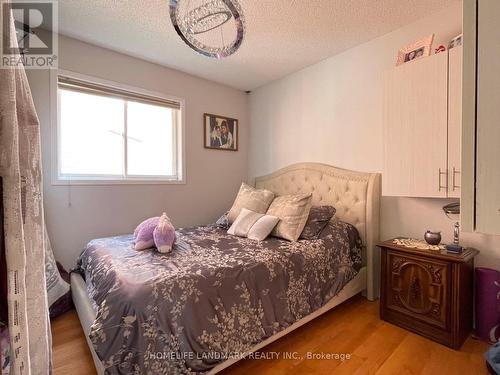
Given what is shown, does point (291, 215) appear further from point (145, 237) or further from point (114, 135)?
point (114, 135)

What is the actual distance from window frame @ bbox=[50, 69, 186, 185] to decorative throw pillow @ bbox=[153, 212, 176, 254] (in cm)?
115

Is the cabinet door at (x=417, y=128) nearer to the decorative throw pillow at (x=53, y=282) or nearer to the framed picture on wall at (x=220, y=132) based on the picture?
the framed picture on wall at (x=220, y=132)

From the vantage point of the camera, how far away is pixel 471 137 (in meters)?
0.54

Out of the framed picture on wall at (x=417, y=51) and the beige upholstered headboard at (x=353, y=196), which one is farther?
the beige upholstered headboard at (x=353, y=196)

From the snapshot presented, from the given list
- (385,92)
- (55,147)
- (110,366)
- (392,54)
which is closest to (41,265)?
(110,366)

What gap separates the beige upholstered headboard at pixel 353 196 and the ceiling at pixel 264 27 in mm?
1297

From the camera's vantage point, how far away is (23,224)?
1.80 feet

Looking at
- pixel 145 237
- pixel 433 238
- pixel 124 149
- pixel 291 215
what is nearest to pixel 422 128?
pixel 433 238

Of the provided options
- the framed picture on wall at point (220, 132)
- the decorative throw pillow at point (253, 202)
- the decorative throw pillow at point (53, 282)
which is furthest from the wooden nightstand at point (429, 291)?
the decorative throw pillow at point (53, 282)

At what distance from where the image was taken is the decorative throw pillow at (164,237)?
1.78 m

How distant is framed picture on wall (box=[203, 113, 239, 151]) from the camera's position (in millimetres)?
3354

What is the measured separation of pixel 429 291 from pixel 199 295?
1654 mm

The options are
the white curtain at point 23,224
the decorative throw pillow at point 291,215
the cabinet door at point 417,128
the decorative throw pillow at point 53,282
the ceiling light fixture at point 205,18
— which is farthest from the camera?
the decorative throw pillow at point 291,215
